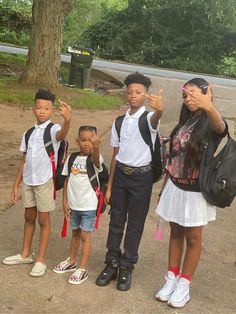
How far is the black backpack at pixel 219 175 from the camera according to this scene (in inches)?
134

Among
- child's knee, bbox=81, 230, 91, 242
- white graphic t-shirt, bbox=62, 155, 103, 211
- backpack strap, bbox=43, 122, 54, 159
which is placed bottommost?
child's knee, bbox=81, 230, 91, 242

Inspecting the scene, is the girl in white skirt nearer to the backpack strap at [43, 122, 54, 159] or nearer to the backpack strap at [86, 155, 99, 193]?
the backpack strap at [86, 155, 99, 193]

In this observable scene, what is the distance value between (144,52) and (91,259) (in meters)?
30.9

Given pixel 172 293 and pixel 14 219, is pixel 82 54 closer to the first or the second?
pixel 14 219

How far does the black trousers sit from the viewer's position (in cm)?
382

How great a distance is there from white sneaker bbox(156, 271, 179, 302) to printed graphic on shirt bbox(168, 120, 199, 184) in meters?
0.73

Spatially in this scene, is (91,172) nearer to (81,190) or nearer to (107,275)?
(81,190)

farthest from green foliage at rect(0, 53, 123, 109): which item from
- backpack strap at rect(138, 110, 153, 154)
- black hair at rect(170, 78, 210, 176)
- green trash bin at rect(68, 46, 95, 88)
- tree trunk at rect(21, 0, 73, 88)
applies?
black hair at rect(170, 78, 210, 176)

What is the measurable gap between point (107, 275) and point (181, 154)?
1108 millimetres

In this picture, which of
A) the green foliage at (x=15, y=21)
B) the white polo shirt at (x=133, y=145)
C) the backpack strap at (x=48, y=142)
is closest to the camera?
the white polo shirt at (x=133, y=145)

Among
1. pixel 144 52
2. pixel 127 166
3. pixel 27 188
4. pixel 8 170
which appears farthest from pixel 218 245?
pixel 144 52

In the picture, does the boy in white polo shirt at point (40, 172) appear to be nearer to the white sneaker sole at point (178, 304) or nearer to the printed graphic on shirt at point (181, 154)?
the printed graphic on shirt at point (181, 154)

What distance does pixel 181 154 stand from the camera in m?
3.60

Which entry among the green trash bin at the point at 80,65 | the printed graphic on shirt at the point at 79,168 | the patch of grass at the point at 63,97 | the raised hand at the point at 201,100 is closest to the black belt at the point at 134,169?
the printed graphic on shirt at the point at 79,168
